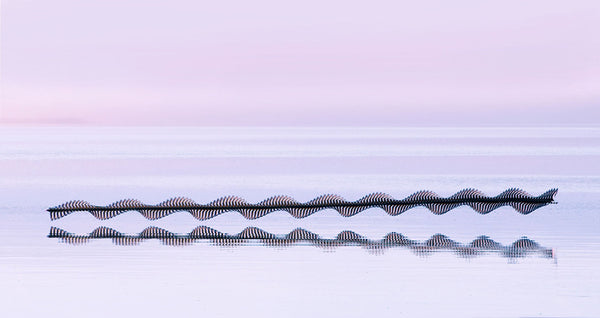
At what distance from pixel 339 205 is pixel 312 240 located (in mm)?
2089

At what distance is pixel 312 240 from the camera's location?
68.1 ft

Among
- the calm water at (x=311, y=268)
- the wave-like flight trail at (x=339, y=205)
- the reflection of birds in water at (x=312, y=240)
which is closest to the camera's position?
the calm water at (x=311, y=268)

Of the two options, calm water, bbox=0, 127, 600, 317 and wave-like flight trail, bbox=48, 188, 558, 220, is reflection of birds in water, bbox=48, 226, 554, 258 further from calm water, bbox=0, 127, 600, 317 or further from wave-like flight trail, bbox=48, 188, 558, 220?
wave-like flight trail, bbox=48, 188, 558, 220

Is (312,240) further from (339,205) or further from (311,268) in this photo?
(311,268)

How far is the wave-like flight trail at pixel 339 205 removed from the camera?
2278 centimetres

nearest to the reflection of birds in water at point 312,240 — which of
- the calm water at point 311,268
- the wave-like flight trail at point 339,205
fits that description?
the calm water at point 311,268

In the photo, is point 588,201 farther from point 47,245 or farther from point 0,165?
point 0,165

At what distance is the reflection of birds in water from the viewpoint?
19.5 metres

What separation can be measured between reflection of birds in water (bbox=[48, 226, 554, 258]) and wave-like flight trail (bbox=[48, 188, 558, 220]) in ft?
2.12

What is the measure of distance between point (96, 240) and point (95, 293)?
534 centimetres

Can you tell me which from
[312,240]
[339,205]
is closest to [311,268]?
[312,240]

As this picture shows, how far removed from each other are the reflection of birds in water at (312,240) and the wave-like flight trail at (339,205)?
2.12 feet

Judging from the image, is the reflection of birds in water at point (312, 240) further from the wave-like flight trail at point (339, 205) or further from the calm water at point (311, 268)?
the wave-like flight trail at point (339, 205)

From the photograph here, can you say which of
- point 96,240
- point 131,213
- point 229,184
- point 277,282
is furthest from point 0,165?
point 277,282
